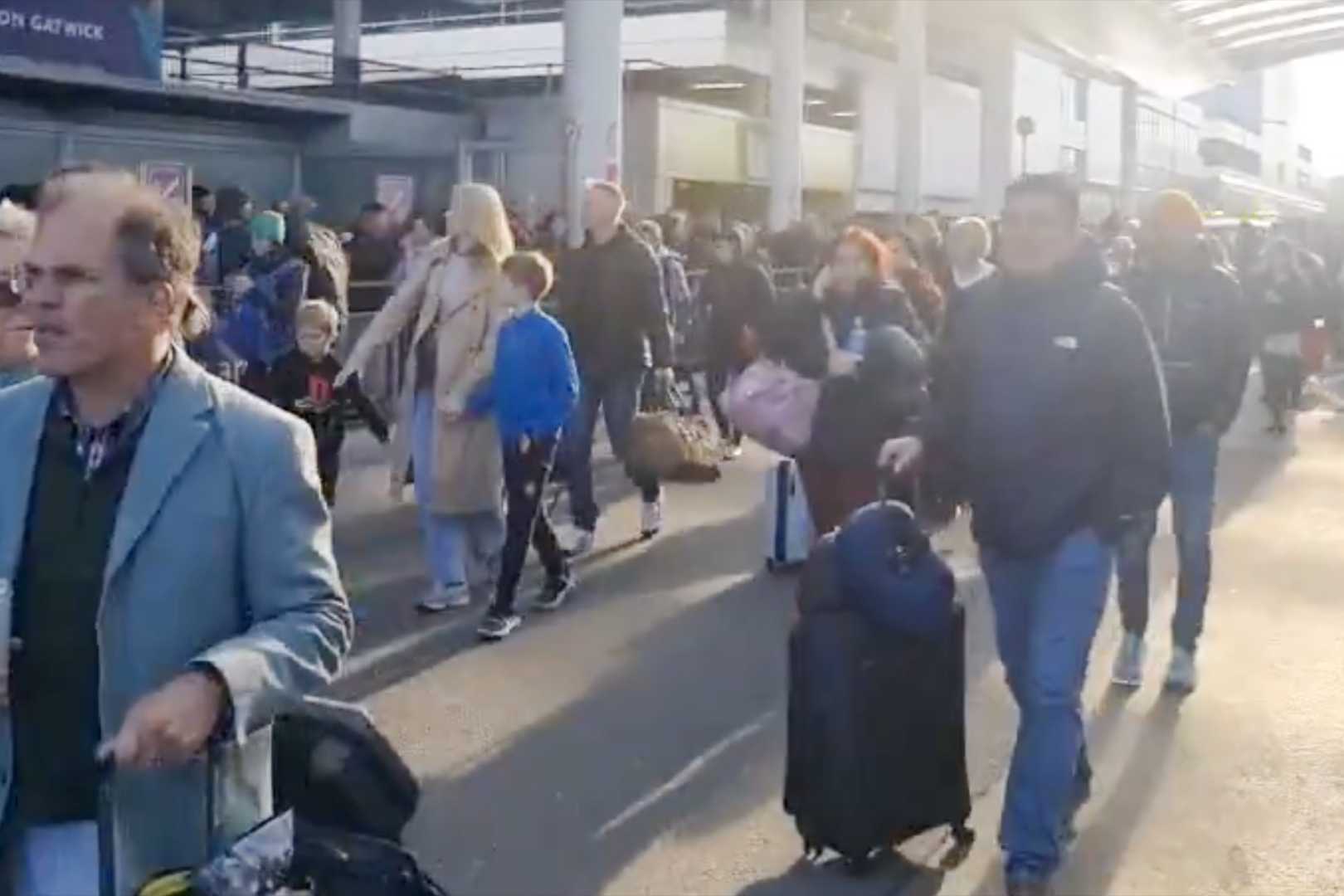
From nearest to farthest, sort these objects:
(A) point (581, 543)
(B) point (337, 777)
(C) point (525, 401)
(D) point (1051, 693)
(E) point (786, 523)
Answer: (B) point (337, 777)
(D) point (1051, 693)
(C) point (525, 401)
(E) point (786, 523)
(A) point (581, 543)

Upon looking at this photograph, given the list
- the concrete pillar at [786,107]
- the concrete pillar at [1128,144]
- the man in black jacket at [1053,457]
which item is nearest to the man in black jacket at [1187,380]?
the man in black jacket at [1053,457]

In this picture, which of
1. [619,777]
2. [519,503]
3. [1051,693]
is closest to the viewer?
[1051,693]

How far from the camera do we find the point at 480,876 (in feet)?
17.6

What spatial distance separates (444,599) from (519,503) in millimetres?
841

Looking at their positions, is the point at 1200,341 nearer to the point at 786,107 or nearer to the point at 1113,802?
the point at 1113,802

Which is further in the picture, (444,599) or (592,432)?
(592,432)

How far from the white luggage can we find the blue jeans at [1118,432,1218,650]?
2.36 meters

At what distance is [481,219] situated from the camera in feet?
27.4

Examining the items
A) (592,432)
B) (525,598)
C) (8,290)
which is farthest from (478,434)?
(8,290)

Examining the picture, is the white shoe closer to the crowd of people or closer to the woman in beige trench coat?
the crowd of people

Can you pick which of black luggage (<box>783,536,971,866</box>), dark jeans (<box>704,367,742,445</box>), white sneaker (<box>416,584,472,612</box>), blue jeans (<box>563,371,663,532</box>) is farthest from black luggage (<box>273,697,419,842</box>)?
dark jeans (<box>704,367,742,445</box>)

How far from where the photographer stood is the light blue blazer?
2.56 metres

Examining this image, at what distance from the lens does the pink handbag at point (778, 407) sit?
7.60 meters

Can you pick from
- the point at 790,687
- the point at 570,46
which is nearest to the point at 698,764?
the point at 790,687
